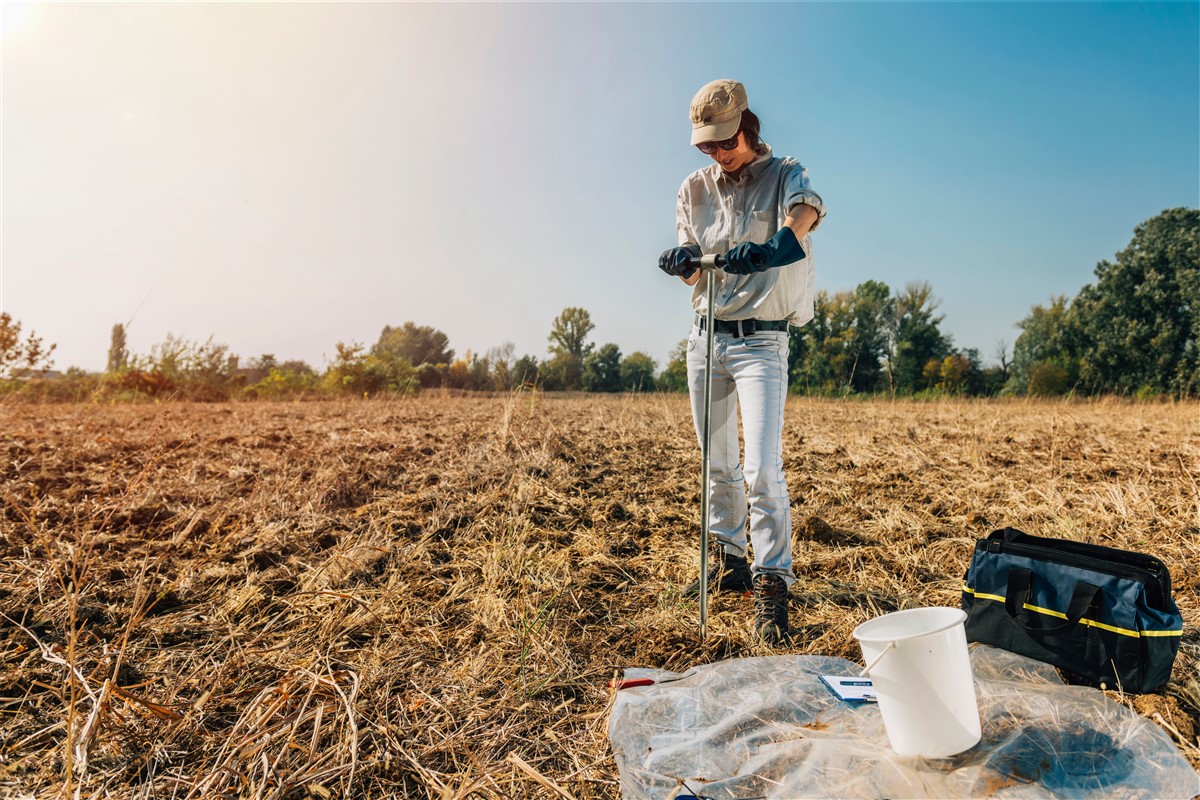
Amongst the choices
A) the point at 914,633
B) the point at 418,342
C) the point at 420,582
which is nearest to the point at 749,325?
the point at 914,633

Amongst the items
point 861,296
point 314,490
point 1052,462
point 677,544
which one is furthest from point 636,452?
point 861,296

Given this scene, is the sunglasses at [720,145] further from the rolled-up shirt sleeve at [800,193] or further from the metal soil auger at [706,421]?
the metal soil auger at [706,421]

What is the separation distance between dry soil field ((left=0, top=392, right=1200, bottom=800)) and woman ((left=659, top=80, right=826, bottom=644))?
0.43 m

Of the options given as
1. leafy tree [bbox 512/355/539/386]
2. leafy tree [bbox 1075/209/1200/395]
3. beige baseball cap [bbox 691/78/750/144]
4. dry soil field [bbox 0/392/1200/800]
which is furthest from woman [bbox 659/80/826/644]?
leafy tree [bbox 1075/209/1200/395]

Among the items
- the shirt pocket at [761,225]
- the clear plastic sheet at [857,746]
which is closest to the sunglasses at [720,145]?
the shirt pocket at [761,225]

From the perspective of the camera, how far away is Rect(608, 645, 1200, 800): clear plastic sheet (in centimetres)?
138

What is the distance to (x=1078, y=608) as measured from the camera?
6.15ft

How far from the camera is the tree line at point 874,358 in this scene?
12.7 meters

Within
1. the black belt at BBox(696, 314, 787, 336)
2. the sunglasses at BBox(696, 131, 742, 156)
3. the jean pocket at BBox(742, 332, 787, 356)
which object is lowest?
the jean pocket at BBox(742, 332, 787, 356)

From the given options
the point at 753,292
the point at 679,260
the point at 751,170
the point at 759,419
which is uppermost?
the point at 751,170

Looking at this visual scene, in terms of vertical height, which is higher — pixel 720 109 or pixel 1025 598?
pixel 720 109

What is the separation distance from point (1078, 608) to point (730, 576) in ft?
4.01

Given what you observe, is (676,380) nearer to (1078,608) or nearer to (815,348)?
(1078,608)

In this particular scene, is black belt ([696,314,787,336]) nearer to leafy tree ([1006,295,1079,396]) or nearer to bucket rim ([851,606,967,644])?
bucket rim ([851,606,967,644])
